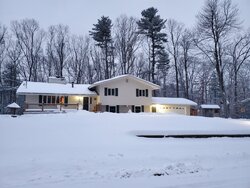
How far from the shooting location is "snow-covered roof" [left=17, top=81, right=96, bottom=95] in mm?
29700

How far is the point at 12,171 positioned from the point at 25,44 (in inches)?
1641

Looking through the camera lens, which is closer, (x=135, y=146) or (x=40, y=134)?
(x=135, y=146)

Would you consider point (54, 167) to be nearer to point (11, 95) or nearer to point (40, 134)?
point (40, 134)

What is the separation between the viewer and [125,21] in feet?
158

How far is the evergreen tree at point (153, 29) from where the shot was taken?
144ft

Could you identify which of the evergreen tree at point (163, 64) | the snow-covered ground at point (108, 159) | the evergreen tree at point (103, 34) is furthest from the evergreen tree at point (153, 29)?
the snow-covered ground at point (108, 159)

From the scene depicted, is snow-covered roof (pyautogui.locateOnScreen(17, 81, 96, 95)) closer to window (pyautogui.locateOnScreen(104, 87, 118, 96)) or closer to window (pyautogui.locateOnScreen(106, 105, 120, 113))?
window (pyautogui.locateOnScreen(104, 87, 118, 96))

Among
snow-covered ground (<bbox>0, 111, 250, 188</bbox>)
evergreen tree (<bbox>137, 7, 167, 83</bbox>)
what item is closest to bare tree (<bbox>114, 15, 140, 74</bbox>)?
evergreen tree (<bbox>137, 7, 167, 83</bbox>)

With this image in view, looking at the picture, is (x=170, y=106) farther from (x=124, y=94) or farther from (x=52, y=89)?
(x=52, y=89)

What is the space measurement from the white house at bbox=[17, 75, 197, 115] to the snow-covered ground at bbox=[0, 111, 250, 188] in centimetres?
1410

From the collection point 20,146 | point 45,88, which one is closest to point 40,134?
point 20,146

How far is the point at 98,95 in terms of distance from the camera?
32.9 meters

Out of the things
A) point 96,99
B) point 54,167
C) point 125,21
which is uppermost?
Result: point 125,21

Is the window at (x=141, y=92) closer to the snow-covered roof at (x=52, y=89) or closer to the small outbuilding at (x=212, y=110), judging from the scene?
the snow-covered roof at (x=52, y=89)
